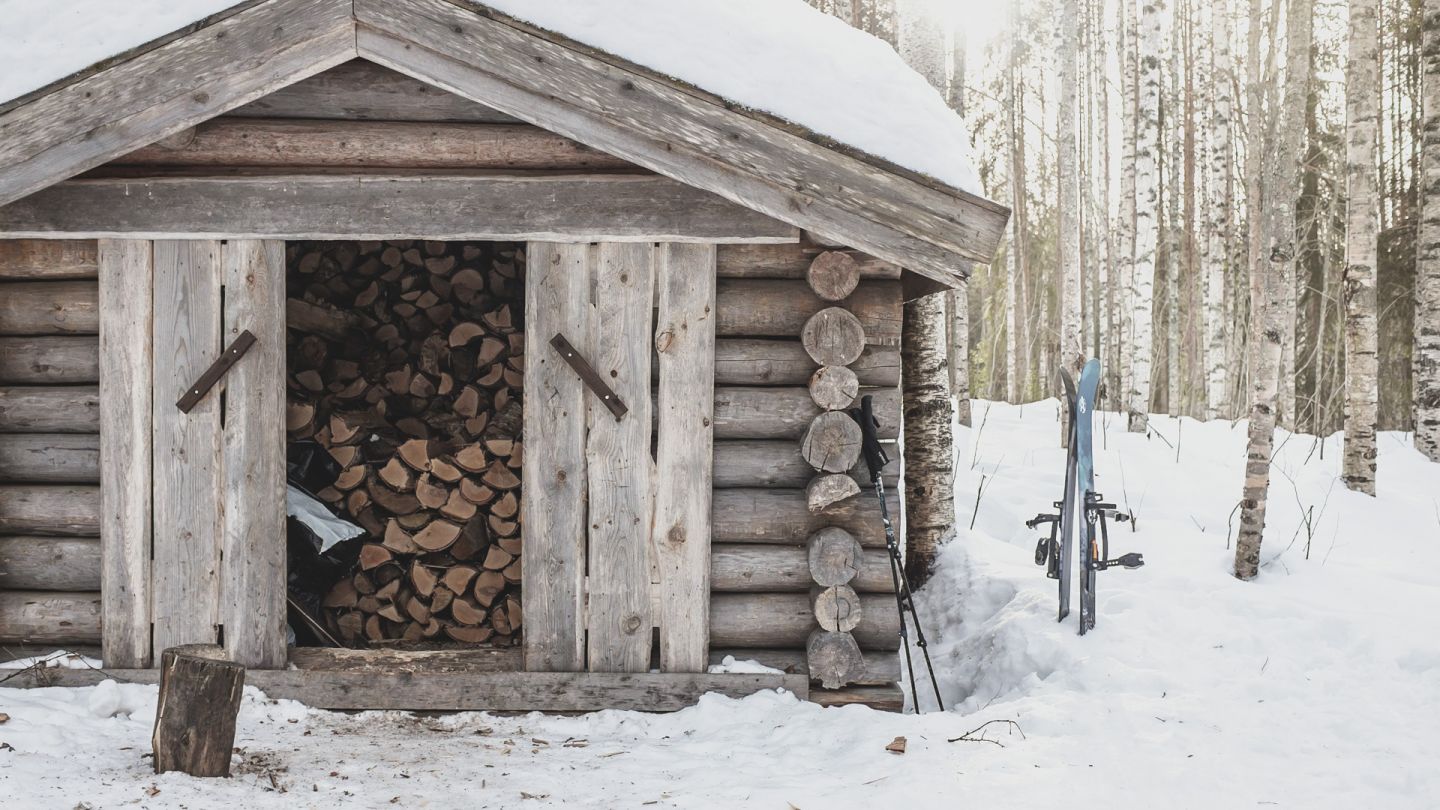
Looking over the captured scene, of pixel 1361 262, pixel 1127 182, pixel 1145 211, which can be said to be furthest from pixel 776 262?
pixel 1127 182

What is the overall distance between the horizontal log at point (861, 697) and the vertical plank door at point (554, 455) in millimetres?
1165

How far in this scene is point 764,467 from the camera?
461 centimetres

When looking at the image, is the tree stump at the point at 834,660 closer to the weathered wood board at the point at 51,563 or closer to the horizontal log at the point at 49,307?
the weathered wood board at the point at 51,563

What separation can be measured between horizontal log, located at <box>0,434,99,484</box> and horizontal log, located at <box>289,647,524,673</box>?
1256mm

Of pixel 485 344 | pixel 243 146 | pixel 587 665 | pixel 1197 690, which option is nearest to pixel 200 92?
pixel 243 146

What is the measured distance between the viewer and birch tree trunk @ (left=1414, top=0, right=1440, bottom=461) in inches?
A: 291

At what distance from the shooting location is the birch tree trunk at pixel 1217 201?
11391mm

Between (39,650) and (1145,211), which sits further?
(1145,211)

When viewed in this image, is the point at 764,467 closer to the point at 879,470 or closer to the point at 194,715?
the point at 879,470

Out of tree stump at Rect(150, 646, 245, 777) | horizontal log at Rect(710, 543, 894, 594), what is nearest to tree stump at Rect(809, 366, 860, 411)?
horizontal log at Rect(710, 543, 894, 594)

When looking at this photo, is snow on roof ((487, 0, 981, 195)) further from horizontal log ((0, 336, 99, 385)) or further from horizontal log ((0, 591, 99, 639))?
horizontal log ((0, 591, 99, 639))

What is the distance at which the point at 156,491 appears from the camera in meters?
4.44

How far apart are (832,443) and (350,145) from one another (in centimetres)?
253

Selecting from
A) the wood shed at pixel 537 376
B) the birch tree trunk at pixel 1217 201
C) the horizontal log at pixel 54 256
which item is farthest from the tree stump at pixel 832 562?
the birch tree trunk at pixel 1217 201
